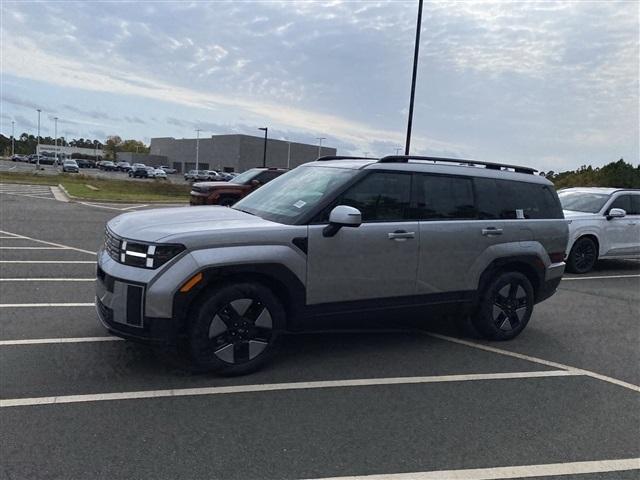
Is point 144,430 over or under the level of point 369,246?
under

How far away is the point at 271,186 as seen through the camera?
5.38m

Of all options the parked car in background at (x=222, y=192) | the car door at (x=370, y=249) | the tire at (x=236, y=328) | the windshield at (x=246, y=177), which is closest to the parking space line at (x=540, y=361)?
the car door at (x=370, y=249)

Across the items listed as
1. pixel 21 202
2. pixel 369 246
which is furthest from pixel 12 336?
pixel 21 202

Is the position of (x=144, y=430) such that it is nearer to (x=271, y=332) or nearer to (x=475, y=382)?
(x=271, y=332)

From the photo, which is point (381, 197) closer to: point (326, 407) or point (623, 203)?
point (326, 407)

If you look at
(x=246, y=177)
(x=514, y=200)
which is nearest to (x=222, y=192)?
(x=246, y=177)

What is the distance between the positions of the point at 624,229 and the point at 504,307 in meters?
6.62

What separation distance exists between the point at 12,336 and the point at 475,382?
4311 mm

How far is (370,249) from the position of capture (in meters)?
4.48

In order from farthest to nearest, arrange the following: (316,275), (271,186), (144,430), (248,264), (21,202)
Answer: (21,202) → (271,186) → (316,275) → (248,264) → (144,430)

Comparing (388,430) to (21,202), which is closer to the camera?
(388,430)

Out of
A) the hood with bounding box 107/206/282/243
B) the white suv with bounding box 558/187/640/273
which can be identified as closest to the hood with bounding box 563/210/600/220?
the white suv with bounding box 558/187/640/273

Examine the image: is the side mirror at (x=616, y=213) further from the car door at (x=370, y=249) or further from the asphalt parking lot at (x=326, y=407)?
the car door at (x=370, y=249)

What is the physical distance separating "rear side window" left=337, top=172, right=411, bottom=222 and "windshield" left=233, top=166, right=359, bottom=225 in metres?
0.14
